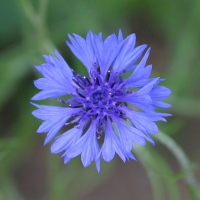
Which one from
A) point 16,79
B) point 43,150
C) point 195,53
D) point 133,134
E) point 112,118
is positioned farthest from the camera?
point 43,150

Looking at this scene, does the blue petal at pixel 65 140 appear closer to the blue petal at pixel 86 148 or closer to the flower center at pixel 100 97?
the blue petal at pixel 86 148

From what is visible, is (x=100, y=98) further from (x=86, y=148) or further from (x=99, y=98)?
(x=86, y=148)

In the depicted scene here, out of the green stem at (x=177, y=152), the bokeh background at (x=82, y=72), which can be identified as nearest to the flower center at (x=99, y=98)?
the green stem at (x=177, y=152)

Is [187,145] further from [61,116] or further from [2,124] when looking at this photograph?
[2,124]

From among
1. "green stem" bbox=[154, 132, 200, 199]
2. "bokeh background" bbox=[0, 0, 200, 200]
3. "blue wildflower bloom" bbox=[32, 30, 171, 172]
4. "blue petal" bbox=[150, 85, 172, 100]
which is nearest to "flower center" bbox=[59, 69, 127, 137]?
"blue wildflower bloom" bbox=[32, 30, 171, 172]

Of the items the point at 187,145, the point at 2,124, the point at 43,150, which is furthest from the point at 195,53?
the point at 2,124

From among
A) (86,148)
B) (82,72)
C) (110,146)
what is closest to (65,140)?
(86,148)
